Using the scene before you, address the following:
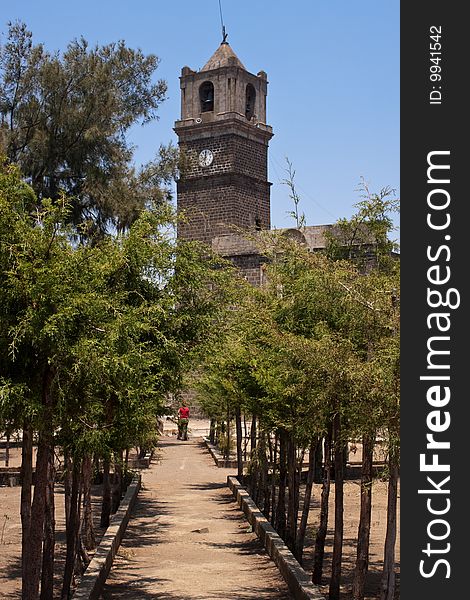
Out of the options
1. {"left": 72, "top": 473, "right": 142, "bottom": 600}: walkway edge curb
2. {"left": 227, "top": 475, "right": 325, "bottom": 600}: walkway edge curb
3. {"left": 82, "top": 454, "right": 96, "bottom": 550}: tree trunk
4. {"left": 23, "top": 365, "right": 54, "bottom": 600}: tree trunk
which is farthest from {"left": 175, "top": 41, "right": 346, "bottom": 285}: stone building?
{"left": 23, "top": 365, "right": 54, "bottom": 600}: tree trunk

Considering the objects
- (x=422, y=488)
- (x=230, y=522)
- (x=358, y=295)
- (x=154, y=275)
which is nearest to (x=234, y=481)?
(x=230, y=522)

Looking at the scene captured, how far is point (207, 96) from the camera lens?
57.4 m

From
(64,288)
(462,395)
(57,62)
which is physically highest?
(57,62)

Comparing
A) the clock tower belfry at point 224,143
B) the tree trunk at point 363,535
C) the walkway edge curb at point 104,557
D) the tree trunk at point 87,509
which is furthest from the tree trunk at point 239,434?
the clock tower belfry at point 224,143

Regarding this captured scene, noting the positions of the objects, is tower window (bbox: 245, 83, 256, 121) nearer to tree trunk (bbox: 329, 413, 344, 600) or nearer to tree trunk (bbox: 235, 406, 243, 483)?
tree trunk (bbox: 235, 406, 243, 483)

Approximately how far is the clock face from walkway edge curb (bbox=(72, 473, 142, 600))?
3450cm

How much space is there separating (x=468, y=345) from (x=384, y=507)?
684 inches

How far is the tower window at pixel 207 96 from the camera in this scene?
57.0 m

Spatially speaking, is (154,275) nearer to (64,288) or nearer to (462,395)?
(64,288)

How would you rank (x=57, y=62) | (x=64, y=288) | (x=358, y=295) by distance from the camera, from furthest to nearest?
(x=57, y=62) < (x=358, y=295) < (x=64, y=288)

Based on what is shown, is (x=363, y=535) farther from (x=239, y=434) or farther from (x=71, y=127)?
(x=71, y=127)

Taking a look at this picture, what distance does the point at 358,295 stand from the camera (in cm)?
1003

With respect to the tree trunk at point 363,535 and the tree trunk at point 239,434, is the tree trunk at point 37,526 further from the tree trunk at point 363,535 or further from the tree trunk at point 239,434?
the tree trunk at point 239,434

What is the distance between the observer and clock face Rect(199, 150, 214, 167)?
55.3m
